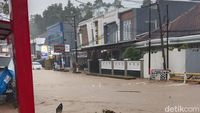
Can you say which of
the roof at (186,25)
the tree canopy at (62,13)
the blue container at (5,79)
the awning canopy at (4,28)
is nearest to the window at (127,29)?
the roof at (186,25)

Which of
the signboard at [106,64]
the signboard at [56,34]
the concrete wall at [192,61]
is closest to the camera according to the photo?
the concrete wall at [192,61]

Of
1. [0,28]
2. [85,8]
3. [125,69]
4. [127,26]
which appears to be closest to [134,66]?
[125,69]

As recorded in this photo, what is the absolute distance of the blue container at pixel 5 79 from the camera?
13344mm

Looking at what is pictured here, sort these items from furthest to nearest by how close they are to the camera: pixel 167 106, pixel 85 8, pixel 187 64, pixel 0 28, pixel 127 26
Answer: pixel 85 8
pixel 127 26
pixel 187 64
pixel 167 106
pixel 0 28

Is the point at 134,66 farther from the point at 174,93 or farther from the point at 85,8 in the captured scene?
the point at 85,8

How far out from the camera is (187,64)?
82.8 feet

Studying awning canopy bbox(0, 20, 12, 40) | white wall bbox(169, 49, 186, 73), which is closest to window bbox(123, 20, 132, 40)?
white wall bbox(169, 49, 186, 73)

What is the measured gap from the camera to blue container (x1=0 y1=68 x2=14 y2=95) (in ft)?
43.8

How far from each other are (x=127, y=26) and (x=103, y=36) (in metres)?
7.34

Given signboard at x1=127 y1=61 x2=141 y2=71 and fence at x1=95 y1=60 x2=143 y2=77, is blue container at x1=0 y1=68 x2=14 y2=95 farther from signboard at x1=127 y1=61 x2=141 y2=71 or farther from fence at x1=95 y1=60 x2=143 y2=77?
signboard at x1=127 y1=61 x2=141 y2=71

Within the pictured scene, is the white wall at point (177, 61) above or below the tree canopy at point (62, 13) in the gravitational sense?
below

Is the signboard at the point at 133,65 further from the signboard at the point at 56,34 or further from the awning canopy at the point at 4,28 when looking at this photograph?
the signboard at the point at 56,34

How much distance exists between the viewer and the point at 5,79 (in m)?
13.4

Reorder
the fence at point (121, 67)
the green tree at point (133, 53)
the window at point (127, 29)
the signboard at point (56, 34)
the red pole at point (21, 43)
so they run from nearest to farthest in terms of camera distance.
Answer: the red pole at point (21, 43) → the fence at point (121, 67) → the green tree at point (133, 53) → the window at point (127, 29) → the signboard at point (56, 34)
